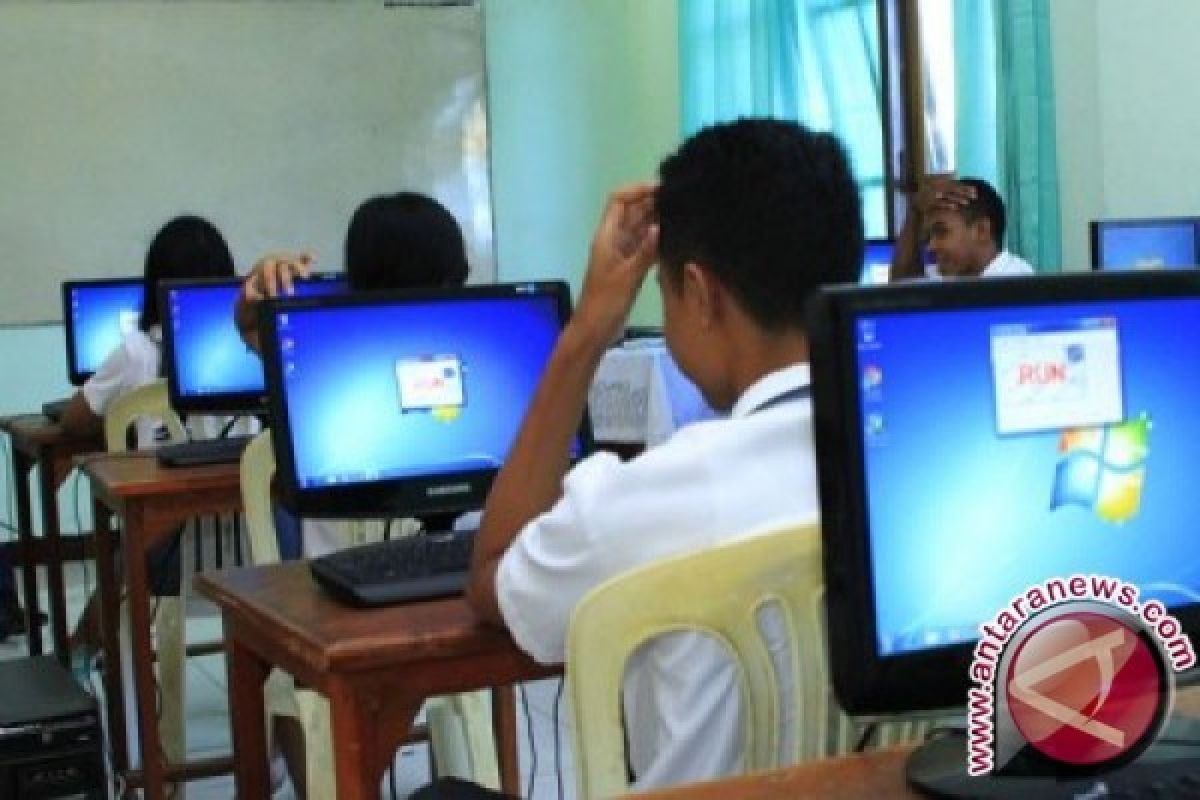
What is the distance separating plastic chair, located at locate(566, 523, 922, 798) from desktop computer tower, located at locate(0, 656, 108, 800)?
1749 millimetres

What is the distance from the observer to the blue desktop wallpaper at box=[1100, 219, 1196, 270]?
4676 mm

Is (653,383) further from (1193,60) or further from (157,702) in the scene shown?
(157,702)

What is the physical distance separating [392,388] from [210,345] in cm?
167

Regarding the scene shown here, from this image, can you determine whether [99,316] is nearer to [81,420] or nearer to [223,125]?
[81,420]

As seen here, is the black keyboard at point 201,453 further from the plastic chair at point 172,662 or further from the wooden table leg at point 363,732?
the wooden table leg at point 363,732

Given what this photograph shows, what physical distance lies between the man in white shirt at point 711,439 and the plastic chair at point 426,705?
1.23 m

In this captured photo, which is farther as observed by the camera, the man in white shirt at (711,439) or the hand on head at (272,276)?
the hand on head at (272,276)

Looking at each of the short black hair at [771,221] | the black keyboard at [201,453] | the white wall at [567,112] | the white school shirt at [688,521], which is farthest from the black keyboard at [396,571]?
the white wall at [567,112]

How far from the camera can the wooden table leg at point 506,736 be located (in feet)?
9.61

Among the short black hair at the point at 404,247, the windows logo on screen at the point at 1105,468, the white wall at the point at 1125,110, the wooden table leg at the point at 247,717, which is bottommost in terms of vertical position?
the wooden table leg at the point at 247,717

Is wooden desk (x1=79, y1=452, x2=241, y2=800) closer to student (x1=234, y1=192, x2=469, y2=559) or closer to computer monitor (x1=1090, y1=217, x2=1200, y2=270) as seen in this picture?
student (x1=234, y1=192, x2=469, y2=559)

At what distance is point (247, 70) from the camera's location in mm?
7004

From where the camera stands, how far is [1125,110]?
521 cm

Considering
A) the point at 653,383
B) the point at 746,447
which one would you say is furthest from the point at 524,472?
the point at 653,383
